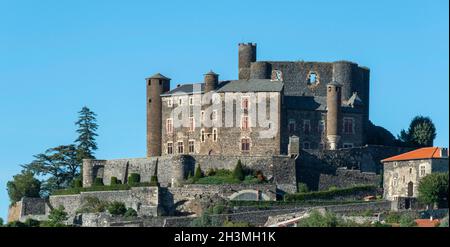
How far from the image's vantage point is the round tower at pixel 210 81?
65312 millimetres

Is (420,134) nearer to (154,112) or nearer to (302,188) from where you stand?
(302,188)

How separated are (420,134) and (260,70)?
7.85 metres

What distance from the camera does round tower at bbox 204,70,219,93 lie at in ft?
214

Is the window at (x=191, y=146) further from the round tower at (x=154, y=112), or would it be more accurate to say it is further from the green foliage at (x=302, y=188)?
the green foliage at (x=302, y=188)

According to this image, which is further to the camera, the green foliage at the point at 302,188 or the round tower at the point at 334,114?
the round tower at the point at 334,114

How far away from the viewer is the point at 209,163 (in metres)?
63.5

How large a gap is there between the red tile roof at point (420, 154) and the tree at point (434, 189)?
6.56ft

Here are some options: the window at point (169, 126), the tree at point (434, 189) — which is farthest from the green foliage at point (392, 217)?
the window at point (169, 126)

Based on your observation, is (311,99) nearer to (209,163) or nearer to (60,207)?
(209,163)

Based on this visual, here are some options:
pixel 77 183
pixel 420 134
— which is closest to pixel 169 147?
pixel 77 183

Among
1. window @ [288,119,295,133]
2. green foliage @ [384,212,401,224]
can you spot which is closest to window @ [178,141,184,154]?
window @ [288,119,295,133]
